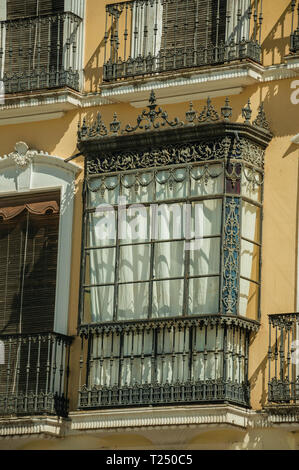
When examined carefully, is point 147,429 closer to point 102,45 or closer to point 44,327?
point 44,327

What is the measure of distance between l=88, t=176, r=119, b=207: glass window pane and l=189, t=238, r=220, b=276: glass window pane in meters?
1.27

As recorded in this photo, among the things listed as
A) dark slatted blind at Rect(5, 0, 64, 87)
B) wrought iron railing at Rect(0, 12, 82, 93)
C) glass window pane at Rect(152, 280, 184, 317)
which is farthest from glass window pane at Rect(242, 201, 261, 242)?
dark slatted blind at Rect(5, 0, 64, 87)

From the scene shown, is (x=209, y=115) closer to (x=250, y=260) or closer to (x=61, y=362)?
(x=250, y=260)

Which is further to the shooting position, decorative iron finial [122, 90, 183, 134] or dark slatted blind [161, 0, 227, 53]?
dark slatted blind [161, 0, 227, 53]

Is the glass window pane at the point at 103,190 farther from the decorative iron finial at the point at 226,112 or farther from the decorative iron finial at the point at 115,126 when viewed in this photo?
the decorative iron finial at the point at 226,112

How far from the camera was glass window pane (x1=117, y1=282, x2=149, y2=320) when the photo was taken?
20.8m

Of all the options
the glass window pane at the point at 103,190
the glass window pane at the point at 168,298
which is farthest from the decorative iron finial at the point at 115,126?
the glass window pane at the point at 168,298

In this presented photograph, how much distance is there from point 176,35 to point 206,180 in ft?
7.72

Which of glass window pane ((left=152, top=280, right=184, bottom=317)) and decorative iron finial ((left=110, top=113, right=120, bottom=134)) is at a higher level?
decorative iron finial ((left=110, top=113, right=120, bottom=134))

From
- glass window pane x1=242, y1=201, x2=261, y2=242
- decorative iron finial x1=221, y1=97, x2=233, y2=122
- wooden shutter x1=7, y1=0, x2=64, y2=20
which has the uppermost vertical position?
wooden shutter x1=7, y1=0, x2=64, y2=20

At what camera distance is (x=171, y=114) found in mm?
21734

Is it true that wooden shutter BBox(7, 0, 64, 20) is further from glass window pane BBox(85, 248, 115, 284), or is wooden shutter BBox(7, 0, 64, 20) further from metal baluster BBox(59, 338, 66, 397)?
metal baluster BBox(59, 338, 66, 397)

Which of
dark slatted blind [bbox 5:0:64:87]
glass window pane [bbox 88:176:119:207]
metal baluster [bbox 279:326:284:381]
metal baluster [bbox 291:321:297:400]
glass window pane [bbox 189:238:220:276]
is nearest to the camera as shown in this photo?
metal baluster [bbox 291:321:297:400]
